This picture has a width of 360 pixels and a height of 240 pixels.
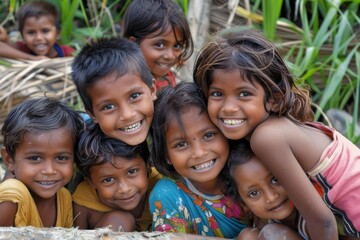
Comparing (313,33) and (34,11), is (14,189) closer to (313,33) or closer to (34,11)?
(34,11)

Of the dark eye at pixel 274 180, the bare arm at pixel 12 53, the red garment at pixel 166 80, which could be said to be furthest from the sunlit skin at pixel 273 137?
the bare arm at pixel 12 53

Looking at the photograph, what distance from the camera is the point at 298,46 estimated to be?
4.16 metres

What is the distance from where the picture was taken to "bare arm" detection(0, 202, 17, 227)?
8.08ft

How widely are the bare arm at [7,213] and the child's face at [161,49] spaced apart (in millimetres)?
1086

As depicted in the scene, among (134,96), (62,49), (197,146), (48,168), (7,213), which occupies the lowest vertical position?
(62,49)

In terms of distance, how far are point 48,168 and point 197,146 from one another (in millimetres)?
531

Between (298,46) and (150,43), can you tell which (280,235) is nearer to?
(150,43)

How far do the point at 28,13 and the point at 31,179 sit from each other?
206cm

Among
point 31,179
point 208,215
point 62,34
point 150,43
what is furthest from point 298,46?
point 31,179

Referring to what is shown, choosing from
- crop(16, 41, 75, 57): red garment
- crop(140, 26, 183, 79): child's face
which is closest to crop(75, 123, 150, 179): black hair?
crop(140, 26, 183, 79): child's face

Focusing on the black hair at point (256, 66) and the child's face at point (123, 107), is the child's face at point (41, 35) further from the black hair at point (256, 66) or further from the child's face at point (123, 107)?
the black hair at point (256, 66)

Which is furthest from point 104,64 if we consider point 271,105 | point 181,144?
point 271,105

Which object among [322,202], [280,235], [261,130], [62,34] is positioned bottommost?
[62,34]

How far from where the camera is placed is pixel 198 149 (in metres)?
2.47
